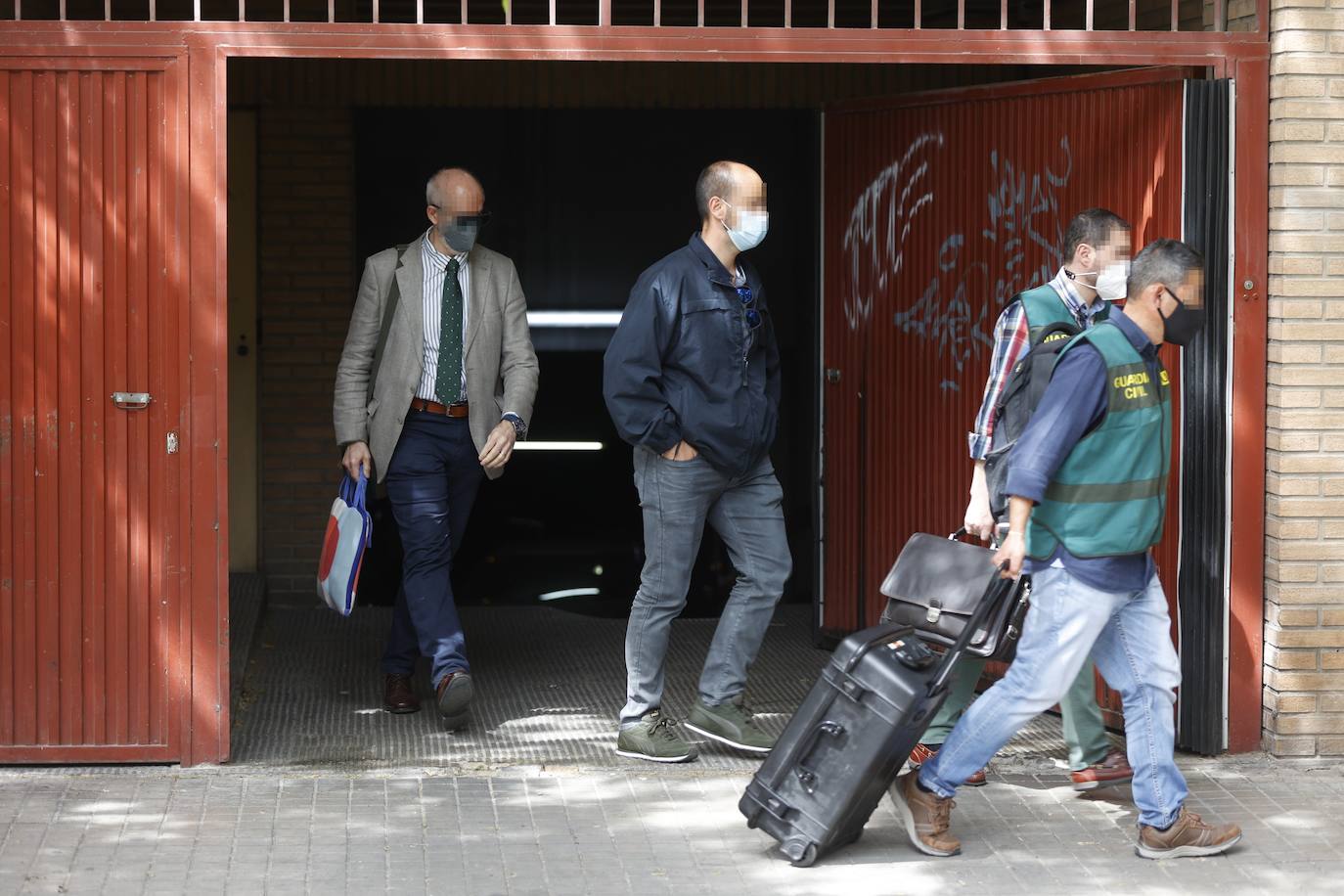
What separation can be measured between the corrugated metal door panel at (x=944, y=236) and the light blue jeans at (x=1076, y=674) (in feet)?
3.72

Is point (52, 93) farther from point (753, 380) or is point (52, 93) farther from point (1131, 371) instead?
point (1131, 371)

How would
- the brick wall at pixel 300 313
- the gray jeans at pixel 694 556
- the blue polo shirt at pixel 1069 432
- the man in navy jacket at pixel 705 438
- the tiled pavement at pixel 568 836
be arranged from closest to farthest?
the blue polo shirt at pixel 1069 432 → the tiled pavement at pixel 568 836 → the man in navy jacket at pixel 705 438 → the gray jeans at pixel 694 556 → the brick wall at pixel 300 313

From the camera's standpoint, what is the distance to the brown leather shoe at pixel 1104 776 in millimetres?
5438

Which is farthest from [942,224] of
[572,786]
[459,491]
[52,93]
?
[52,93]

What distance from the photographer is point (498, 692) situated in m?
6.76

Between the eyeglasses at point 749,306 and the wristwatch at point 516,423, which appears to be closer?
the eyeglasses at point 749,306

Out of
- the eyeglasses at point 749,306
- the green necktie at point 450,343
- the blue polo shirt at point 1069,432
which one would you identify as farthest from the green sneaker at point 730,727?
the blue polo shirt at point 1069,432

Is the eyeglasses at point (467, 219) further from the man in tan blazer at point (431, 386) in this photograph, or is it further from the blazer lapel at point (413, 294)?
the blazer lapel at point (413, 294)

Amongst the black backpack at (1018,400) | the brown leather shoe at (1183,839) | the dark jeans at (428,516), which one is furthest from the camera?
the dark jeans at (428,516)

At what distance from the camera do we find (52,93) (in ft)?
17.7

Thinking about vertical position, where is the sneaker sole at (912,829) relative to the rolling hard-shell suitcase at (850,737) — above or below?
below

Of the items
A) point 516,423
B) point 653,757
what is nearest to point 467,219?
point 516,423

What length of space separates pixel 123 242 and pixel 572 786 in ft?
7.00

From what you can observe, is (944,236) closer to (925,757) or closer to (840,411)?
(840,411)
